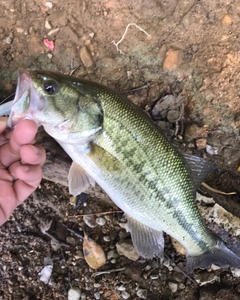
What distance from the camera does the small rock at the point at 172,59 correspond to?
3.44 meters

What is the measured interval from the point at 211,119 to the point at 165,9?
99 cm

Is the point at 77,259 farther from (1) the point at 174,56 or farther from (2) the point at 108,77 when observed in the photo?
(1) the point at 174,56

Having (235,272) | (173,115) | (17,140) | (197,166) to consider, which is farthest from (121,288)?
(17,140)

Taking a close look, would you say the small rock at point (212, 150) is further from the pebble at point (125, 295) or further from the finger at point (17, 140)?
the finger at point (17, 140)

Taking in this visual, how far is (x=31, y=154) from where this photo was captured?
2549mm

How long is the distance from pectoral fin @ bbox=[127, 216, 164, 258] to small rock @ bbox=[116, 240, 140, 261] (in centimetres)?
47

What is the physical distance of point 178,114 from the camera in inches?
141

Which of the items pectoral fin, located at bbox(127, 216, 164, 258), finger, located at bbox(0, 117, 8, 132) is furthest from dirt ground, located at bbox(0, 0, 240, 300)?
finger, located at bbox(0, 117, 8, 132)

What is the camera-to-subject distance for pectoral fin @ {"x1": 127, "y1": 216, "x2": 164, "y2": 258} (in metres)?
3.13

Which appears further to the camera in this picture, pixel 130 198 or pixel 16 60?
pixel 16 60

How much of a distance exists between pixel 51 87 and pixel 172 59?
1.25 m

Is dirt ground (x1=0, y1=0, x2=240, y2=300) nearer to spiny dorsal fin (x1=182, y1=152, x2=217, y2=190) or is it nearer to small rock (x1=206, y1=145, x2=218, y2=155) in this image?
small rock (x1=206, y1=145, x2=218, y2=155)

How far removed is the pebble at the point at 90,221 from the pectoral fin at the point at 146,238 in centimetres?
65

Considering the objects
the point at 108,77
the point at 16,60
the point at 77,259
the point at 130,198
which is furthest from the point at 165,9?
the point at 77,259
